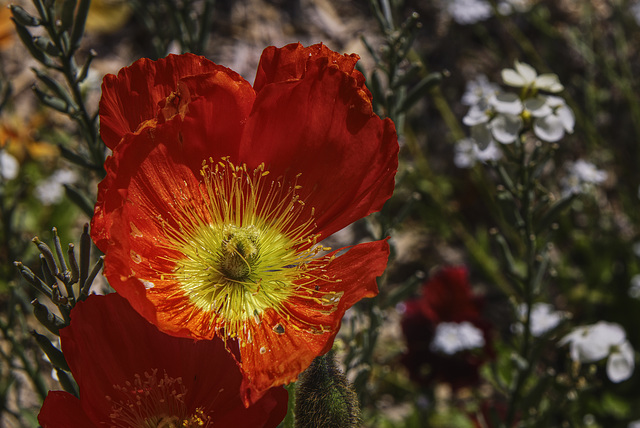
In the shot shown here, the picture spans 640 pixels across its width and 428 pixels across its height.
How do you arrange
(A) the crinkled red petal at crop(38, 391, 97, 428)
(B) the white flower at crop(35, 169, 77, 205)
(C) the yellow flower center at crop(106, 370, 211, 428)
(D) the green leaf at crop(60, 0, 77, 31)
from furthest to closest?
(B) the white flower at crop(35, 169, 77, 205), (D) the green leaf at crop(60, 0, 77, 31), (C) the yellow flower center at crop(106, 370, 211, 428), (A) the crinkled red petal at crop(38, 391, 97, 428)

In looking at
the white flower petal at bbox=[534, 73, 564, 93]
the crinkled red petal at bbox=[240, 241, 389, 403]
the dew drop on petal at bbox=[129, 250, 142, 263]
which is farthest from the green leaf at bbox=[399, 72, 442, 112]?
the dew drop on petal at bbox=[129, 250, 142, 263]

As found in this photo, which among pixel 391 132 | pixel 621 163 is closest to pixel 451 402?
pixel 621 163

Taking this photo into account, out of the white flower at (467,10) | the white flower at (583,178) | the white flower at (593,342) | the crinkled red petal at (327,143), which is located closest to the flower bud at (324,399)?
the crinkled red petal at (327,143)

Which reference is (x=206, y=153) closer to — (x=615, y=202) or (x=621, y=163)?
(x=621, y=163)

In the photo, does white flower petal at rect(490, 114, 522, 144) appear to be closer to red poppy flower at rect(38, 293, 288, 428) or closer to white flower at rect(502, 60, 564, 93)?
white flower at rect(502, 60, 564, 93)

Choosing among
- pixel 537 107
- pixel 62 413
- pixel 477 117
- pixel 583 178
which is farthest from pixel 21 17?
pixel 583 178

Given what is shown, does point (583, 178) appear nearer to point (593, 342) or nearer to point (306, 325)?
point (593, 342)
